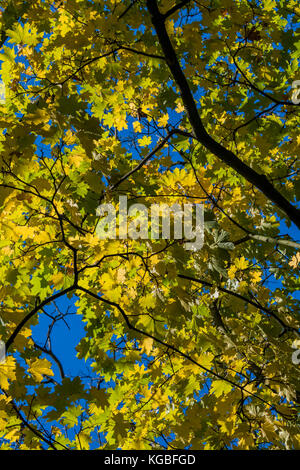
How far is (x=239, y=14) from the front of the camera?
3.12 m

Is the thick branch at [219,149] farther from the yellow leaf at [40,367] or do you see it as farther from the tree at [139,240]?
the yellow leaf at [40,367]

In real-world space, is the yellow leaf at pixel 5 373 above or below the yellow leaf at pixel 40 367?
below

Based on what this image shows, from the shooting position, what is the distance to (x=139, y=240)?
9.77 feet

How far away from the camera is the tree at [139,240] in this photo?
7.79 ft

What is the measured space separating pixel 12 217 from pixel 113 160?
3.52 feet

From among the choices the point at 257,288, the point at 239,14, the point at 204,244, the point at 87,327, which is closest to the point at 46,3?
the point at 239,14

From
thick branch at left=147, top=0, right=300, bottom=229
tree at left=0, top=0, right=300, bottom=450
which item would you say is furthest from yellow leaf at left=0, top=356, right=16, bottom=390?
thick branch at left=147, top=0, right=300, bottom=229

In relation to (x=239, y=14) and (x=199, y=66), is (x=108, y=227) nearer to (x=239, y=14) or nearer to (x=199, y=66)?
(x=199, y=66)

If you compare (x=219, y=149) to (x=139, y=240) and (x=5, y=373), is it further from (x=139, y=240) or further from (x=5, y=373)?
(x=5, y=373)

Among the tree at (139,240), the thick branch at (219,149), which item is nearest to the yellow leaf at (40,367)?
the tree at (139,240)

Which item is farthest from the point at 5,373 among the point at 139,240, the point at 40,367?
the point at 139,240

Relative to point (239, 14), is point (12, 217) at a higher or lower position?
lower

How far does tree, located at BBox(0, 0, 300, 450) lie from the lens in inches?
93.4
